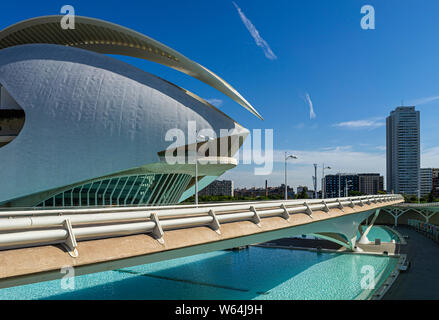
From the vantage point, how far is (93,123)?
27344 millimetres

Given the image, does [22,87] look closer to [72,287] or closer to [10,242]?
[72,287]

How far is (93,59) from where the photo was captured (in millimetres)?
30312

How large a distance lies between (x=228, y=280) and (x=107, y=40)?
81.1ft

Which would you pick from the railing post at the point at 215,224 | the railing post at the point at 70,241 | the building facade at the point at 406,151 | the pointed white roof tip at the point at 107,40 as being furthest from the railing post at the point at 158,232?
the building facade at the point at 406,151

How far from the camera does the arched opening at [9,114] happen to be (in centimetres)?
2869

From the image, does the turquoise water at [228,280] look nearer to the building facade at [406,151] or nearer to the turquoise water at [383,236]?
the turquoise water at [383,236]

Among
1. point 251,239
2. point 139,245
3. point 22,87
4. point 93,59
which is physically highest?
point 93,59

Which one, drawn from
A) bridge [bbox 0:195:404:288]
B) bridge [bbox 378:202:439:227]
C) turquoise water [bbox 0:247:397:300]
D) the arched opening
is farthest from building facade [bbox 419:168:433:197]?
bridge [bbox 0:195:404:288]

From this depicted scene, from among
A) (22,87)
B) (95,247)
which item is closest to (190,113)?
(22,87)

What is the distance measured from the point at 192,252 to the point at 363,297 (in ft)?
42.1

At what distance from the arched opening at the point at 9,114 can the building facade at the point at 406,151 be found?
143m

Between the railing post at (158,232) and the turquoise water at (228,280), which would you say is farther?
the turquoise water at (228,280)

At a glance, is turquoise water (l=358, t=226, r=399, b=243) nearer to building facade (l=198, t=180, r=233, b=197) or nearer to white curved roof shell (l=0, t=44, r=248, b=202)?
white curved roof shell (l=0, t=44, r=248, b=202)

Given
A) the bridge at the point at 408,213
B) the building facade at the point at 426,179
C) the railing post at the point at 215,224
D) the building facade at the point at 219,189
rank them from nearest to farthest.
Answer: the railing post at the point at 215,224 → the bridge at the point at 408,213 → the building facade at the point at 219,189 → the building facade at the point at 426,179
